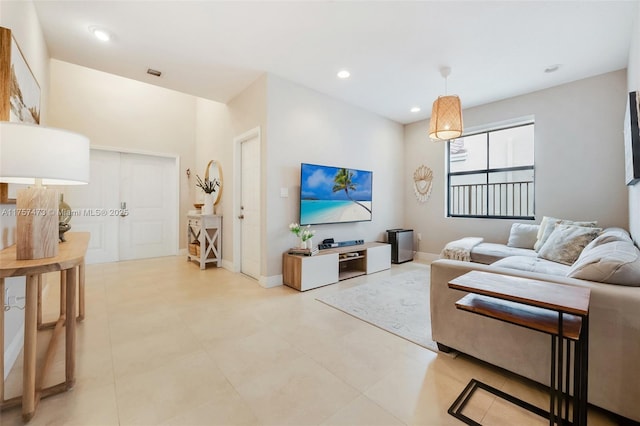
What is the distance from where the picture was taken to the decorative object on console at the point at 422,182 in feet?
17.1

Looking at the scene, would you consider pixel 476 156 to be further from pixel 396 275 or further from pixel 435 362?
pixel 435 362

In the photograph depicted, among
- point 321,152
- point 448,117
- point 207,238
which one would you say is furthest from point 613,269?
point 207,238

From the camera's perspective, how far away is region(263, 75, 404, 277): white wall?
353 cm

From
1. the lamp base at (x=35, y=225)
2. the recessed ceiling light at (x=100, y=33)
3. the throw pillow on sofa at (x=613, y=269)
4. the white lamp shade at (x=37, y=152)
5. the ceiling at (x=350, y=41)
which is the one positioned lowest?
the throw pillow on sofa at (x=613, y=269)

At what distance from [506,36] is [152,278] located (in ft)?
17.4

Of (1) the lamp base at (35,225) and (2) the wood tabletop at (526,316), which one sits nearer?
(2) the wood tabletop at (526,316)

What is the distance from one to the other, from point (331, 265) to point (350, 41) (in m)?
2.71

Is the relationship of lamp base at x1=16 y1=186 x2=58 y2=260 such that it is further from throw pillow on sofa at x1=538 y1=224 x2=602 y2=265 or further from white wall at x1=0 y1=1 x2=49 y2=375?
throw pillow on sofa at x1=538 y1=224 x2=602 y2=265

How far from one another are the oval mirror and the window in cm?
435

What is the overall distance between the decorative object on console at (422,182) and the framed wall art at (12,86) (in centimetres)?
548

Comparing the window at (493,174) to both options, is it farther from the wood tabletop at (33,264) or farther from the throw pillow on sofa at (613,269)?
the wood tabletop at (33,264)

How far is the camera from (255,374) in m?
1.69

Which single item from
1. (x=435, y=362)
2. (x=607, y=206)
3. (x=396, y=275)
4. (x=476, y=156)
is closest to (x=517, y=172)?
(x=476, y=156)

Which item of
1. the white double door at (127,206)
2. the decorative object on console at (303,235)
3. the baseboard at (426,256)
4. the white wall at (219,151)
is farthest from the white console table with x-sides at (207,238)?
the baseboard at (426,256)
